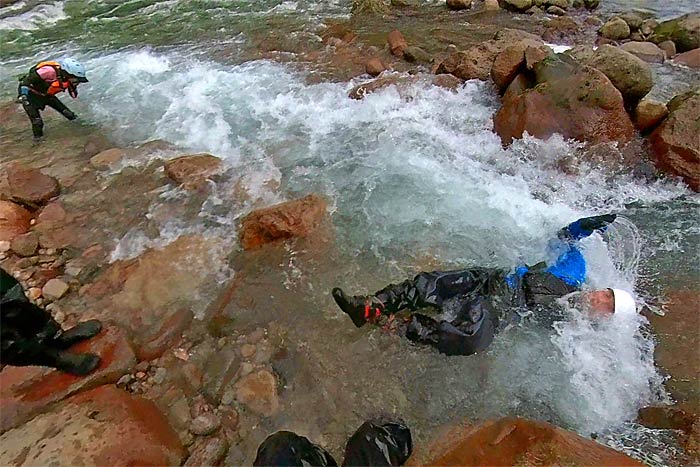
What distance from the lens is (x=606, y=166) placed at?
18.2ft

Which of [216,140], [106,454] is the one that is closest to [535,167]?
[216,140]

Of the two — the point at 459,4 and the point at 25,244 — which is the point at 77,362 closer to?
the point at 25,244

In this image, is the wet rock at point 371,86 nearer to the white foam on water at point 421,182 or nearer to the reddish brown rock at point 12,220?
the white foam on water at point 421,182

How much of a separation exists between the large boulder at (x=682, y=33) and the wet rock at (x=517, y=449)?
28.6ft

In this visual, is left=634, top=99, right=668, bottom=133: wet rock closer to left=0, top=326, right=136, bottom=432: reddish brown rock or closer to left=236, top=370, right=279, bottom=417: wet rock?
left=236, top=370, right=279, bottom=417: wet rock

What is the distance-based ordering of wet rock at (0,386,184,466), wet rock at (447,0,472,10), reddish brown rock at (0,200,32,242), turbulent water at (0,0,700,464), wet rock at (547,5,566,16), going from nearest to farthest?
wet rock at (0,386,184,466)
turbulent water at (0,0,700,464)
reddish brown rock at (0,200,32,242)
wet rock at (547,5,566,16)
wet rock at (447,0,472,10)

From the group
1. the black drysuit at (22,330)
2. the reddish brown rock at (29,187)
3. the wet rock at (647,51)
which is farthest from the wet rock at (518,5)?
the black drysuit at (22,330)

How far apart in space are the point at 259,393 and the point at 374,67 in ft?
20.3

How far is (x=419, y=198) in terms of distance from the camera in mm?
5375

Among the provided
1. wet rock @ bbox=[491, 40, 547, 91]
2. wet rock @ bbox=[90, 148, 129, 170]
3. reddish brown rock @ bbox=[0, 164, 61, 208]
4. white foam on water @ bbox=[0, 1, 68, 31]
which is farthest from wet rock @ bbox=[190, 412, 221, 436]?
white foam on water @ bbox=[0, 1, 68, 31]

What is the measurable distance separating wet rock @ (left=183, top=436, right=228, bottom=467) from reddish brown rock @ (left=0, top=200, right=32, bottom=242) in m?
3.34

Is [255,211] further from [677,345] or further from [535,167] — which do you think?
[677,345]

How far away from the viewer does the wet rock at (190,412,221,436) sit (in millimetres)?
3324

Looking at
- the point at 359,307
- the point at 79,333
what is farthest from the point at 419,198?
the point at 79,333
